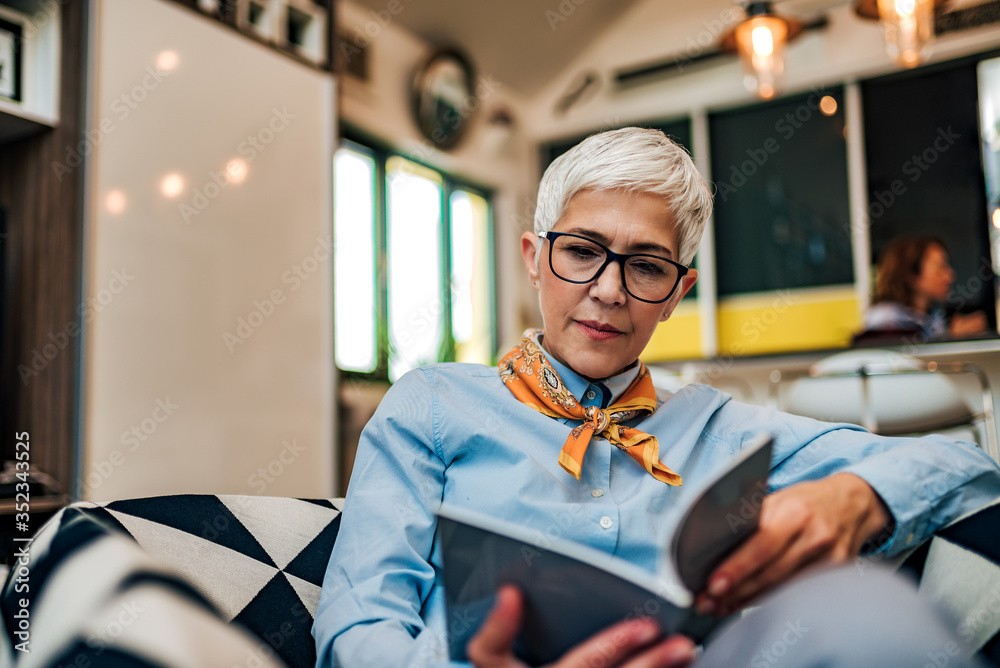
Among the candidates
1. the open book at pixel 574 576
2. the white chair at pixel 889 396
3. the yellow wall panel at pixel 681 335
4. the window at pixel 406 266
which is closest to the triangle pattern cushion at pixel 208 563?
the open book at pixel 574 576

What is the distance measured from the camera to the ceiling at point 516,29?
4879 millimetres

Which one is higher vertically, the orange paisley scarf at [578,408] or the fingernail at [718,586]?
the orange paisley scarf at [578,408]

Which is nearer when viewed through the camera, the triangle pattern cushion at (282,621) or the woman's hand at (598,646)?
the woman's hand at (598,646)

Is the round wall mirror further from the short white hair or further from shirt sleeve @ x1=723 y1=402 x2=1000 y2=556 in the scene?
shirt sleeve @ x1=723 y1=402 x2=1000 y2=556

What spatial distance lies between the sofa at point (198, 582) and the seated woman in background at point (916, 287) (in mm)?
3314

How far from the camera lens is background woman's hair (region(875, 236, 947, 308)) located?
414 cm

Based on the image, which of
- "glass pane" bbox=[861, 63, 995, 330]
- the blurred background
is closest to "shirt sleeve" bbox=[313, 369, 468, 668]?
the blurred background

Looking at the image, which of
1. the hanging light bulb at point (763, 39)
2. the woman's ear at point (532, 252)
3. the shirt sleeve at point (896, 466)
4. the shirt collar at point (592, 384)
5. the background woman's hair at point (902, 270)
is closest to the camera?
the shirt sleeve at point (896, 466)

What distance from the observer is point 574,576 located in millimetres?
619

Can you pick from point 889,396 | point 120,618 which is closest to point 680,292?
point 120,618

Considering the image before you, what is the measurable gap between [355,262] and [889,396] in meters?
2.86

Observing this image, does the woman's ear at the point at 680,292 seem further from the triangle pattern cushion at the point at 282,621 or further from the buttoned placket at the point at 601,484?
the triangle pattern cushion at the point at 282,621

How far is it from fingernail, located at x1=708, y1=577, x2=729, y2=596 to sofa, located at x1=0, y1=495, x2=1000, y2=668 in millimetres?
355

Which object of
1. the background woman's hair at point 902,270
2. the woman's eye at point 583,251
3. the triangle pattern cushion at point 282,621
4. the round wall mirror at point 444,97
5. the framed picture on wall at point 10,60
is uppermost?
the round wall mirror at point 444,97
